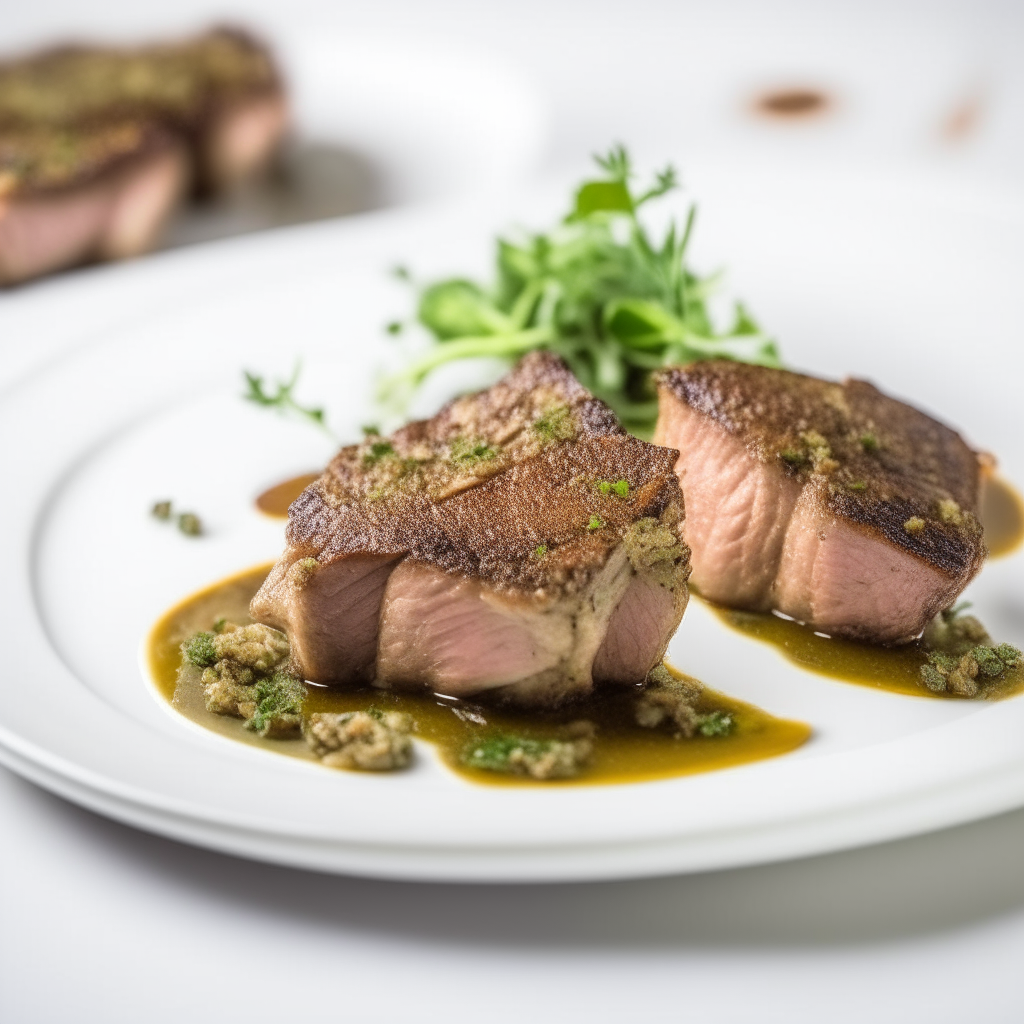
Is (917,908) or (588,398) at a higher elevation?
(588,398)

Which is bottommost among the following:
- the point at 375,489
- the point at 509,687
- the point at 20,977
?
the point at 20,977

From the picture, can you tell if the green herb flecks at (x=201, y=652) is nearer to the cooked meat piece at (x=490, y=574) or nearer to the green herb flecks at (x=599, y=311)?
the cooked meat piece at (x=490, y=574)

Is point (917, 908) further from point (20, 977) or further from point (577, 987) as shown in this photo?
point (20, 977)

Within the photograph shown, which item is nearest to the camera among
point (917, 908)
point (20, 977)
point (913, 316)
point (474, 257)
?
point (20, 977)

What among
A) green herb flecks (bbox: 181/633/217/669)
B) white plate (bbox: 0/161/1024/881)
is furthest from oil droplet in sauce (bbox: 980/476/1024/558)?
green herb flecks (bbox: 181/633/217/669)

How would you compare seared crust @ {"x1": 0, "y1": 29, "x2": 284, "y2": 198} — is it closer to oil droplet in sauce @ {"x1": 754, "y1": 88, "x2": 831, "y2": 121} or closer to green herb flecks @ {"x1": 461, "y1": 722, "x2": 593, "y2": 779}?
oil droplet in sauce @ {"x1": 754, "y1": 88, "x2": 831, "y2": 121}

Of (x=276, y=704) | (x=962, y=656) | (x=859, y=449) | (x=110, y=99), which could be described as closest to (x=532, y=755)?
(x=276, y=704)

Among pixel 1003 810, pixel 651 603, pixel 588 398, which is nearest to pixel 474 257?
pixel 588 398
